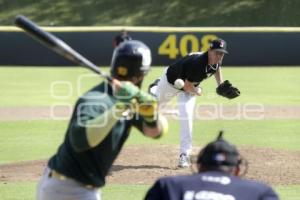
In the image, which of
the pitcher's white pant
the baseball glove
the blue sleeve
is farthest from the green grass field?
the blue sleeve

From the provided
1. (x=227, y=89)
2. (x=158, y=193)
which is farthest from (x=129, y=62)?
(x=227, y=89)

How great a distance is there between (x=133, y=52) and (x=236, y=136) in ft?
27.6

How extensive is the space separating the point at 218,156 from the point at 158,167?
21.7 ft

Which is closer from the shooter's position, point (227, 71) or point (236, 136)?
point (236, 136)

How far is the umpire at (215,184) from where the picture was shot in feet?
12.5

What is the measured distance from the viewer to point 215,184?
3836 millimetres

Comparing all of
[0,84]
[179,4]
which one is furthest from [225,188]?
[179,4]

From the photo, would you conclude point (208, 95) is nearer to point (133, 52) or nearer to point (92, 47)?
point (92, 47)

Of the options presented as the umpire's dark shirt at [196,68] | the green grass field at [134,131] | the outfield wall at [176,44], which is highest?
the outfield wall at [176,44]

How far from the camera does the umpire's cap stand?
154 inches

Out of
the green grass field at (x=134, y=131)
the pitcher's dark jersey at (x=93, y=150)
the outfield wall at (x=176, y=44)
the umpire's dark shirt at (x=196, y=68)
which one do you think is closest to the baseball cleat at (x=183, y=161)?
the umpire's dark shirt at (x=196, y=68)

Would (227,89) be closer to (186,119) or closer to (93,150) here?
(186,119)

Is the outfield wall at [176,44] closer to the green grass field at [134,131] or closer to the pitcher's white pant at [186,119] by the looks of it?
the green grass field at [134,131]

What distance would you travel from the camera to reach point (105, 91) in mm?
5008
